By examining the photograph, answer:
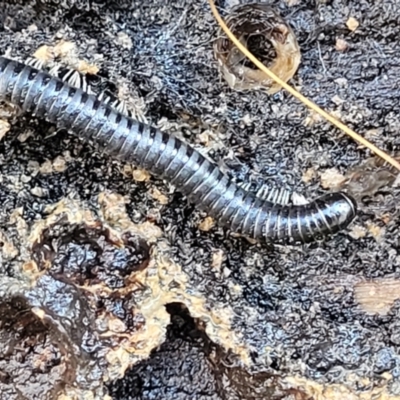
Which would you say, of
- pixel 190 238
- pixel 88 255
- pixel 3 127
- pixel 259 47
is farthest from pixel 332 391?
pixel 3 127

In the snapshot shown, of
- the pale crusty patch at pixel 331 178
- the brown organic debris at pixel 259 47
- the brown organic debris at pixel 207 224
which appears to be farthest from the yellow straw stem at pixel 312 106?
the brown organic debris at pixel 207 224

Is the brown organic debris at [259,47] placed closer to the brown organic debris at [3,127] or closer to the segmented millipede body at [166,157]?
the segmented millipede body at [166,157]

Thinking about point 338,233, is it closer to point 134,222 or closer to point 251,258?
point 251,258

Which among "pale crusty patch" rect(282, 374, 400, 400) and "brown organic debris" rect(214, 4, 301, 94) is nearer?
"pale crusty patch" rect(282, 374, 400, 400)

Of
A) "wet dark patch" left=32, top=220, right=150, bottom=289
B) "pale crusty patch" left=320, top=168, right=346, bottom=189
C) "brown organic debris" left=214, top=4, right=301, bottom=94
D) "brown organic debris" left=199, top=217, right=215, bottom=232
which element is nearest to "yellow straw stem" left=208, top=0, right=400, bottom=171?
"brown organic debris" left=214, top=4, right=301, bottom=94

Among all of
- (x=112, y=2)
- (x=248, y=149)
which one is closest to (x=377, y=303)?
(x=248, y=149)

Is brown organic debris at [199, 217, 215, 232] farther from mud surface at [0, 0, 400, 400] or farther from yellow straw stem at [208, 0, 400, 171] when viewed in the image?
yellow straw stem at [208, 0, 400, 171]

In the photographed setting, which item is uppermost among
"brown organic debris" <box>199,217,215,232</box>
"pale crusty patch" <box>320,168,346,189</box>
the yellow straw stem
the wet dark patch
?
the yellow straw stem
